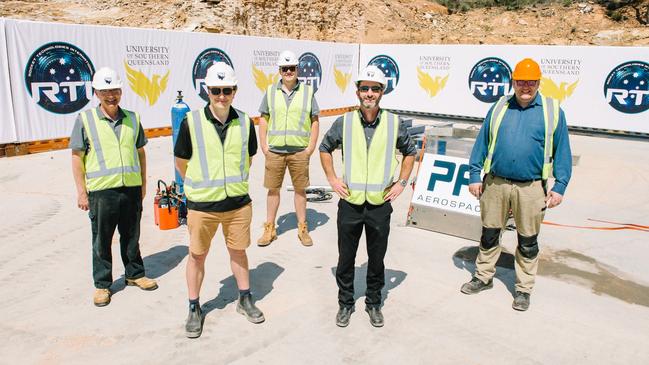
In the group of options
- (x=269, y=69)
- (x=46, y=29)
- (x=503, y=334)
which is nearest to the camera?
(x=503, y=334)

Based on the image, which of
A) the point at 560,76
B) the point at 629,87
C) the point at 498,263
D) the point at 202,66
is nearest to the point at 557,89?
the point at 560,76

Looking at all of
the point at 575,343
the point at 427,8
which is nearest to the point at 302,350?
the point at 575,343

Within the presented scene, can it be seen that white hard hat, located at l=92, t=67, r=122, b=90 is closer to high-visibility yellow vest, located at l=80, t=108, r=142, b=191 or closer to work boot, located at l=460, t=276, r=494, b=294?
high-visibility yellow vest, located at l=80, t=108, r=142, b=191

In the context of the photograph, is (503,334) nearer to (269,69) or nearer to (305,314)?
(305,314)

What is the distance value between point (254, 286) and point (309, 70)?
46.2 ft

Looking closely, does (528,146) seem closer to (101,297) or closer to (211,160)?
(211,160)

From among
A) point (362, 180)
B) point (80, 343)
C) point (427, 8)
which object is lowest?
point (80, 343)

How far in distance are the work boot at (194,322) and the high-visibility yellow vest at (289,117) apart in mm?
2543

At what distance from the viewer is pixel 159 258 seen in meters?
5.83

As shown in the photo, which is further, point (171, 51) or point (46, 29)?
point (171, 51)

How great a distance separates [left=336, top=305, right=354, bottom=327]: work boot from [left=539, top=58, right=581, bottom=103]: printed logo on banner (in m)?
14.1

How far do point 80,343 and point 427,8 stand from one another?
32005 mm

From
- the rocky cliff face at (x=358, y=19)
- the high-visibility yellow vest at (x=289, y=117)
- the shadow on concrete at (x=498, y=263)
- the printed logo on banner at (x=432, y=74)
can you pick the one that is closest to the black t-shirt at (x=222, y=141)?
the high-visibility yellow vest at (x=289, y=117)

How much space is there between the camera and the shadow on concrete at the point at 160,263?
5.16 m
